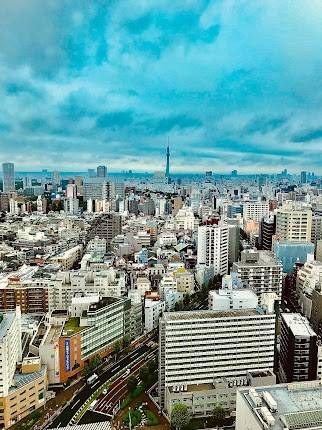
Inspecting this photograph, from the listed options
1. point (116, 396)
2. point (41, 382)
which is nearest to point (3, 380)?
point (41, 382)

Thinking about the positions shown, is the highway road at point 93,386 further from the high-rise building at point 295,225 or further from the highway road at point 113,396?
the high-rise building at point 295,225

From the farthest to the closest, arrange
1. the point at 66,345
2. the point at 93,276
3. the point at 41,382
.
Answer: the point at 93,276, the point at 66,345, the point at 41,382

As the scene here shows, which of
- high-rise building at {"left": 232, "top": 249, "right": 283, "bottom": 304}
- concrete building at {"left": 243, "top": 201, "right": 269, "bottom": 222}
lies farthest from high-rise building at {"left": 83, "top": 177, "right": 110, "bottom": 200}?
high-rise building at {"left": 232, "top": 249, "right": 283, "bottom": 304}

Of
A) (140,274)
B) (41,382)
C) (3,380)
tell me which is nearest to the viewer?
(3,380)

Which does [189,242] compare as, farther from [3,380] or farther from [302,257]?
[3,380]

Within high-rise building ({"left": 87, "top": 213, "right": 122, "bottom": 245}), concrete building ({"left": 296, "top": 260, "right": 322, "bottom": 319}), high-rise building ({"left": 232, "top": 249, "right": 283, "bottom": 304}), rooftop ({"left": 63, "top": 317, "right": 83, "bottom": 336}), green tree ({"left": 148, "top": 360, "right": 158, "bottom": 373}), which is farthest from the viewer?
high-rise building ({"left": 87, "top": 213, "right": 122, "bottom": 245})

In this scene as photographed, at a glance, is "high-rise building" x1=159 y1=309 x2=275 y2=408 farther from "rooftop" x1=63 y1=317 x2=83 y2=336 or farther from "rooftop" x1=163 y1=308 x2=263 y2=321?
"rooftop" x1=63 y1=317 x2=83 y2=336

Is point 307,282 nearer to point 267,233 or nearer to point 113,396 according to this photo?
point 267,233

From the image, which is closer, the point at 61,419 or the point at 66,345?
the point at 61,419
